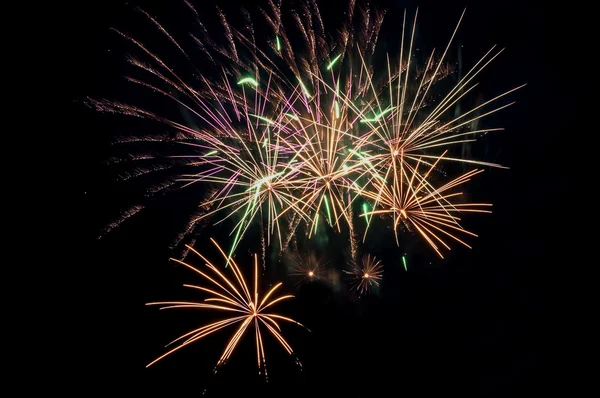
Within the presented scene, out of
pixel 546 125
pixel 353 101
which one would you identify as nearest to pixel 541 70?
pixel 546 125

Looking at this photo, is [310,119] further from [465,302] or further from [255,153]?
[465,302]

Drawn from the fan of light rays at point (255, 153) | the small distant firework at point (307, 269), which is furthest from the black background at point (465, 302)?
the fan of light rays at point (255, 153)

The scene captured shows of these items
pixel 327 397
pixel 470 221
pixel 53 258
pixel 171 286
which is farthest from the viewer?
pixel 171 286

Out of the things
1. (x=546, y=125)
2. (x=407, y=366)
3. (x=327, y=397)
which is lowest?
(x=327, y=397)

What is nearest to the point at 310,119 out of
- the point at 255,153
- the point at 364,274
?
the point at 255,153

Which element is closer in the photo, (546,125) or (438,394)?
(438,394)

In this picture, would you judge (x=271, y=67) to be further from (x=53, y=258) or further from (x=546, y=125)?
(x=53, y=258)
